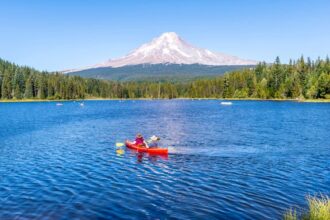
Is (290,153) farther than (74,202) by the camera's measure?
Yes

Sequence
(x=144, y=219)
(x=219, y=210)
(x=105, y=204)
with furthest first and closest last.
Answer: (x=105, y=204), (x=219, y=210), (x=144, y=219)

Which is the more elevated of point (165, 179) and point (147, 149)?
point (147, 149)

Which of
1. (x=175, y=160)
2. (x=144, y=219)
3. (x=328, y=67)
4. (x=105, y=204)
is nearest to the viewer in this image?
(x=144, y=219)

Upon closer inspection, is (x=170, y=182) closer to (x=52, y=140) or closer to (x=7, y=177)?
(x=7, y=177)

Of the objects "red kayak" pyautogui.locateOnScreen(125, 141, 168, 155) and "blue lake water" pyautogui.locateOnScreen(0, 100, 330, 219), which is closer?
"blue lake water" pyautogui.locateOnScreen(0, 100, 330, 219)

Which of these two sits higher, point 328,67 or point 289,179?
point 328,67

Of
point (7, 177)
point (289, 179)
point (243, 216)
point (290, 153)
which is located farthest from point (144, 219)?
point (290, 153)

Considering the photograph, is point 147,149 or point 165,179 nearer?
point 165,179

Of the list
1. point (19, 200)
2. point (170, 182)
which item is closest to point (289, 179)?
point (170, 182)

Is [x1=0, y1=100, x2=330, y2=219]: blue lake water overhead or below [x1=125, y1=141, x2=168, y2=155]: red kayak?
below

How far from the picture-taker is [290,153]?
46438 mm

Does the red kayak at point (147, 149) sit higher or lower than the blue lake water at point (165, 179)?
higher

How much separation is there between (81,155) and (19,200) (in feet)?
64.4

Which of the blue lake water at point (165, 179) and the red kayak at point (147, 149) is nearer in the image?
the blue lake water at point (165, 179)
